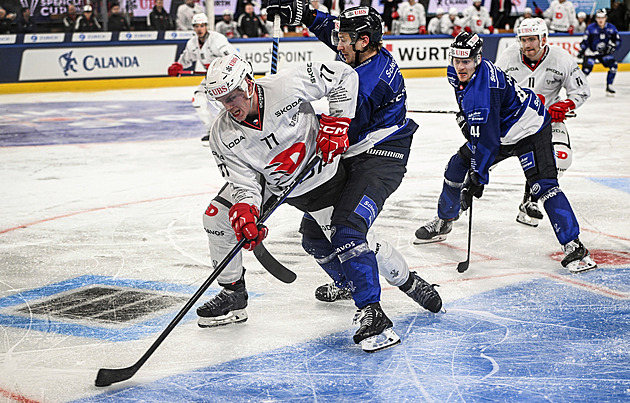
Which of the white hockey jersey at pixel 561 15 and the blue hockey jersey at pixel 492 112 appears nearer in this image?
the blue hockey jersey at pixel 492 112

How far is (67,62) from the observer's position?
43.8 feet

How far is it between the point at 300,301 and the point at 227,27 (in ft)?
38.3

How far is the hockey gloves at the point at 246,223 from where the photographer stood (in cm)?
312

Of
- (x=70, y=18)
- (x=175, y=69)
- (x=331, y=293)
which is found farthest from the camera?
(x=70, y=18)

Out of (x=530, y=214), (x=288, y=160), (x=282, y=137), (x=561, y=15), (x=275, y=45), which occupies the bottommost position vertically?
(x=530, y=214)

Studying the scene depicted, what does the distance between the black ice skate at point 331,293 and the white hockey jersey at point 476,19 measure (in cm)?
1402

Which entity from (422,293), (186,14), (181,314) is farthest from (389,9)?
(181,314)

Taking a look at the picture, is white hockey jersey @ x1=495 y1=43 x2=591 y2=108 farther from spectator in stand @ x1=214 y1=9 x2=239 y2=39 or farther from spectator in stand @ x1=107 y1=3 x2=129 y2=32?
spectator in stand @ x1=214 y1=9 x2=239 y2=39

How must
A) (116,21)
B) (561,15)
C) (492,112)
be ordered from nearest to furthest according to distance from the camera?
1. (492,112)
2. (116,21)
3. (561,15)

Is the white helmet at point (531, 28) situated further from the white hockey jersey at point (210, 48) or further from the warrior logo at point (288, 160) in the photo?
the white hockey jersey at point (210, 48)

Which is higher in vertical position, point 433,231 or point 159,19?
point 159,19

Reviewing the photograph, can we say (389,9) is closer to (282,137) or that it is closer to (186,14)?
(186,14)

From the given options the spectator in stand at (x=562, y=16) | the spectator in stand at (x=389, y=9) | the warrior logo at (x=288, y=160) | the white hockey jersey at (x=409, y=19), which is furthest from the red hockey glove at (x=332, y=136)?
the spectator in stand at (x=562, y=16)

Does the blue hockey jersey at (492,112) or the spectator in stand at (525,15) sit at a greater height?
the blue hockey jersey at (492,112)
